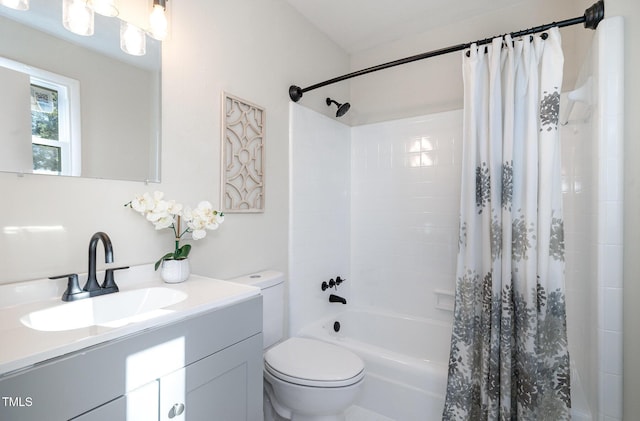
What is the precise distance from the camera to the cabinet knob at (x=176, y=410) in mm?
891

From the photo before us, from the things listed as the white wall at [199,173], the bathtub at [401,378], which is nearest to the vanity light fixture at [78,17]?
the white wall at [199,173]

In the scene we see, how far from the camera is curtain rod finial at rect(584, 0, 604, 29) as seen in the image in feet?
4.10

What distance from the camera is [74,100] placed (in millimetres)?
1104

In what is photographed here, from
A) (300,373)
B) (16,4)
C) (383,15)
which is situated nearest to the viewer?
(16,4)

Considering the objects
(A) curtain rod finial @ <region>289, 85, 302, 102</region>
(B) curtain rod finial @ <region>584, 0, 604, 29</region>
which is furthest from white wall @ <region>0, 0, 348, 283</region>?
(B) curtain rod finial @ <region>584, 0, 604, 29</region>

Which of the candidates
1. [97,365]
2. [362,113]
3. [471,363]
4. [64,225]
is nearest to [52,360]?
[97,365]

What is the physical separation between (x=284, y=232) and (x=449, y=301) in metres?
1.36

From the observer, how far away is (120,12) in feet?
4.07

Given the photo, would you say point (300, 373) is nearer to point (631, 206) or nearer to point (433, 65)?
point (631, 206)

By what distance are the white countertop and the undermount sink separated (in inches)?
1.1

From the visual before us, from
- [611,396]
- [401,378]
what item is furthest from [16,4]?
[611,396]

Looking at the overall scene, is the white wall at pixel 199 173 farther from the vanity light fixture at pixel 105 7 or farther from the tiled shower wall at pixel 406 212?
the tiled shower wall at pixel 406 212

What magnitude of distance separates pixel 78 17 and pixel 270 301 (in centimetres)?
148

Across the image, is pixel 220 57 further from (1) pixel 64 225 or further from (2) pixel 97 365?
(2) pixel 97 365
